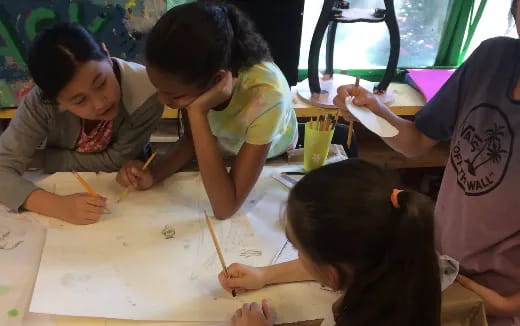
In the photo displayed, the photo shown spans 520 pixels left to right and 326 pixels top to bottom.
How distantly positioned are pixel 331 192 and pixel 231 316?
0.29m

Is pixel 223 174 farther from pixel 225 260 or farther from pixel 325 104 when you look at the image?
pixel 325 104

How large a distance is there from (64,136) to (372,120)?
2.51ft

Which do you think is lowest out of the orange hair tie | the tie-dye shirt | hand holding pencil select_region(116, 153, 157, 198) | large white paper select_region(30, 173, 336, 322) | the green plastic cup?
large white paper select_region(30, 173, 336, 322)

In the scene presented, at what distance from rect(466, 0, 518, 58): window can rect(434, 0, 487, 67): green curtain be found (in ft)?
0.16

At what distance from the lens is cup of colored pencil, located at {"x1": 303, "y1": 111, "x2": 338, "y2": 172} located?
112 cm

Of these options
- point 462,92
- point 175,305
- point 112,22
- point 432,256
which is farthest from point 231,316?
point 112,22

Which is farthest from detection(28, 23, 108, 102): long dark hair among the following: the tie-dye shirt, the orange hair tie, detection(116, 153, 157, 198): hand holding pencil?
the orange hair tie

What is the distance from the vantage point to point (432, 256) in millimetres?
635

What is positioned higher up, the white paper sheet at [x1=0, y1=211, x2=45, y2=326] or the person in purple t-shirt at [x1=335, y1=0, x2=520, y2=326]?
the person in purple t-shirt at [x1=335, y1=0, x2=520, y2=326]

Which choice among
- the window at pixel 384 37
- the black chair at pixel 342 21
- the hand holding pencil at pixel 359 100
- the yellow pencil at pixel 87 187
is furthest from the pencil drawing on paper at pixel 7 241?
the window at pixel 384 37

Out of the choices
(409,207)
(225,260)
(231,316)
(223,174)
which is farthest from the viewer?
(223,174)

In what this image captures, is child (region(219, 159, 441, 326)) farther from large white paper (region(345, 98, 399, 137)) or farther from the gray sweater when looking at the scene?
the gray sweater

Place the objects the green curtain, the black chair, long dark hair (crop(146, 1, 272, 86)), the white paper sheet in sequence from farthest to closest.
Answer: the green curtain < the black chair < long dark hair (crop(146, 1, 272, 86)) < the white paper sheet

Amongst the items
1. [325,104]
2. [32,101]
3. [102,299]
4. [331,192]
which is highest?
[331,192]
